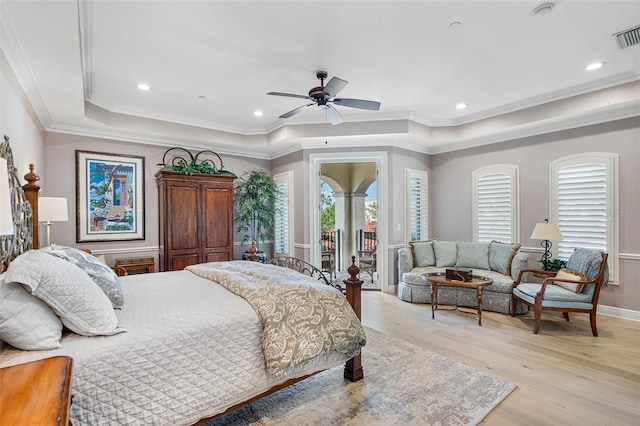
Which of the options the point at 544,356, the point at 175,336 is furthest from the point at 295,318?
the point at 544,356

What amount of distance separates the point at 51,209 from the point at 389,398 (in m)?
3.86

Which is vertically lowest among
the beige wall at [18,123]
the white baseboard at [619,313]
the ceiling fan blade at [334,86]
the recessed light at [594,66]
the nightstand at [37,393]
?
the white baseboard at [619,313]

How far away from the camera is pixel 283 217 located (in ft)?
20.1

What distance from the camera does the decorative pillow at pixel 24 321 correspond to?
4.43 feet

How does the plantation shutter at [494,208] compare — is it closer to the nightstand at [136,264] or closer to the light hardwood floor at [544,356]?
the light hardwood floor at [544,356]

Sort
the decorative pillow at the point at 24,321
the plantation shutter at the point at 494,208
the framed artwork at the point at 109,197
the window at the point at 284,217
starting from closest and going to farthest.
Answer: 1. the decorative pillow at the point at 24,321
2. the framed artwork at the point at 109,197
3. the plantation shutter at the point at 494,208
4. the window at the point at 284,217

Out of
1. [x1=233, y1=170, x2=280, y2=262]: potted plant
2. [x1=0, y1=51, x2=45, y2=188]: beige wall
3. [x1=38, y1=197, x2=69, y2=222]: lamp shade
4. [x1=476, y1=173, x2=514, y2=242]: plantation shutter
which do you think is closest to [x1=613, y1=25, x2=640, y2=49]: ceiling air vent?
[x1=476, y1=173, x2=514, y2=242]: plantation shutter

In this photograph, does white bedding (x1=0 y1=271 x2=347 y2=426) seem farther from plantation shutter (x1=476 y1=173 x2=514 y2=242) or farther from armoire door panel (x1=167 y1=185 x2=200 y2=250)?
plantation shutter (x1=476 y1=173 x2=514 y2=242)

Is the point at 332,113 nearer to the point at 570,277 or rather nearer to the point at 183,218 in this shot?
the point at 183,218

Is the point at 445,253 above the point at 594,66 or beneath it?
beneath

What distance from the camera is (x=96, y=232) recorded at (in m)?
4.63

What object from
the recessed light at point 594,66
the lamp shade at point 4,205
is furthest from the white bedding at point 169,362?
the recessed light at point 594,66

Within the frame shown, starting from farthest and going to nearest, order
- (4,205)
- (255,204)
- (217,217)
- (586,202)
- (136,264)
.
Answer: (255,204)
(217,217)
(136,264)
(586,202)
(4,205)

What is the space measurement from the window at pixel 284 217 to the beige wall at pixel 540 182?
2.74 meters
